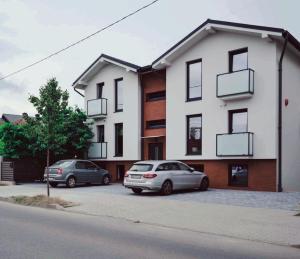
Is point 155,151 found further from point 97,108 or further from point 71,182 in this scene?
point 71,182

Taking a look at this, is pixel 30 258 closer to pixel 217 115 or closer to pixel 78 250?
pixel 78 250

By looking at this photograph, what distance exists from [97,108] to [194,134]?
7657 millimetres

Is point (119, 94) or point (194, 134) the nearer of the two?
point (194, 134)

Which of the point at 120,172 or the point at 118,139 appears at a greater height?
the point at 118,139

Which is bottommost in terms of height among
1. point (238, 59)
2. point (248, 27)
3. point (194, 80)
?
point (194, 80)

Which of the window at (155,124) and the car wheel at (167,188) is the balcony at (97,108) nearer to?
the window at (155,124)

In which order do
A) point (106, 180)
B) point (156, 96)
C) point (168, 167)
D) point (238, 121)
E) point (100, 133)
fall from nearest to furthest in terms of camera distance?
point (168, 167), point (238, 121), point (106, 180), point (156, 96), point (100, 133)

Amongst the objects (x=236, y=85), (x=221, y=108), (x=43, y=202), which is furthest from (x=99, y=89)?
(x=43, y=202)

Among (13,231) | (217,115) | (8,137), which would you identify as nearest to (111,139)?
(8,137)

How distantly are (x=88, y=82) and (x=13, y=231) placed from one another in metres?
21.0

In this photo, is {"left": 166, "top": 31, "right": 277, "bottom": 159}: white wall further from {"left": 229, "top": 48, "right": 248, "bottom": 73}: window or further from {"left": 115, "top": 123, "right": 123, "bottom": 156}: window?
{"left": 115, "top": 123, "right": 123, "bottom": 156}: window

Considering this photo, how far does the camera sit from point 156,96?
2459 centimetres


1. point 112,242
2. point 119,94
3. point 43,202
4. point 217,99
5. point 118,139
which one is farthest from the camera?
point 119,94

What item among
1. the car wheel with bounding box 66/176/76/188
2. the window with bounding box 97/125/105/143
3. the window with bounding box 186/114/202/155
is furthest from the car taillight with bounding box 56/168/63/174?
the window with bounding box 186/114/202/155
